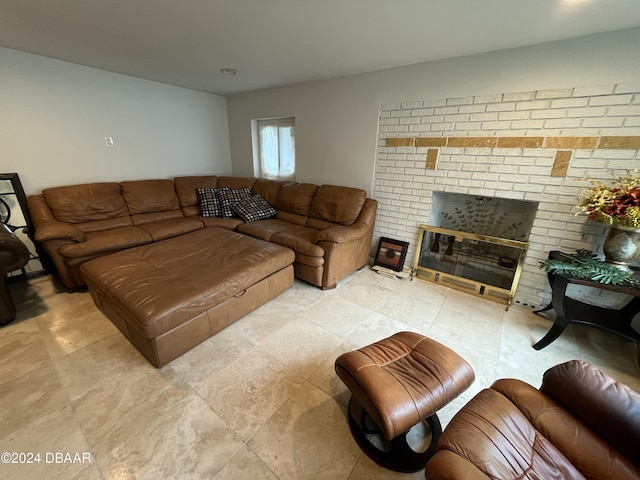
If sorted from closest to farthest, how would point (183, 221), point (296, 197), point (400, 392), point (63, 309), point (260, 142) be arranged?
point (400, 392)
point (63, 309)
point (183, 221)
point (296, 197)
point (260, 142)

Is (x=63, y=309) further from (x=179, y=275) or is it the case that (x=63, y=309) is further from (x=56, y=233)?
(x=179, y=275)

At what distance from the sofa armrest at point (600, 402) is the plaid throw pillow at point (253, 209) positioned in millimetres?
2987

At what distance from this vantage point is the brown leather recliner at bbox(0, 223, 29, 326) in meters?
1.78

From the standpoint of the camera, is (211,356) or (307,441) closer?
(307,441)

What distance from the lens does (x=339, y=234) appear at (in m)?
2.42

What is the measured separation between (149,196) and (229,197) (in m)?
0.96

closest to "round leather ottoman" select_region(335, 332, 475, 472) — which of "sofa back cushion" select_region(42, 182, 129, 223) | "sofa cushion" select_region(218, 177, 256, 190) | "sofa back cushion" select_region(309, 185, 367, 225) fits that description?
"sofa back cushion" select_region(309, 185, 367, 225)

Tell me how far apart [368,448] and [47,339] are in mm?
2276

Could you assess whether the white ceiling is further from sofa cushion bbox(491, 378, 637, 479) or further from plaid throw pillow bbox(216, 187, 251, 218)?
sofa cushion bbox(491, 378, 637, 479)

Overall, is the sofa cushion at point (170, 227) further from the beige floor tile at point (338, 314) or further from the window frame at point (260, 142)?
the beige floor tile at point (338, 314)

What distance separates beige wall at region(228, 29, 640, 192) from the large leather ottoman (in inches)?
58.7

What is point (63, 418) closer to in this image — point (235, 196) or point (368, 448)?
point (368, 448)

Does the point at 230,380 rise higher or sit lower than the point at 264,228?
lower

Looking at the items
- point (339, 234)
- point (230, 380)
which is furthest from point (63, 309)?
point (339, 234)
